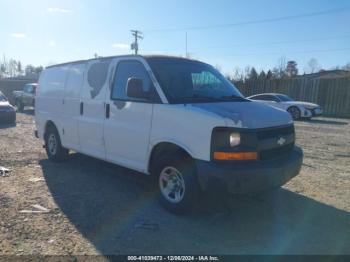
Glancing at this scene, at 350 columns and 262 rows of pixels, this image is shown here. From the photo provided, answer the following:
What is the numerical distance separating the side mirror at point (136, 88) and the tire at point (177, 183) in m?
0.95

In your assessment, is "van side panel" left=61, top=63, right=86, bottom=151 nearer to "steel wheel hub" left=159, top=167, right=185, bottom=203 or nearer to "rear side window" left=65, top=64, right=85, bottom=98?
"rear side window" left=65, top=64, right=85, bottom=98

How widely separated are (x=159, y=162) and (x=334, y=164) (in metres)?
4.80

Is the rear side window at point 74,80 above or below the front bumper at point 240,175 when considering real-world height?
above

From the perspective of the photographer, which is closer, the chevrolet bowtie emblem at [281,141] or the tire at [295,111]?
the chevrolet bowtie emblem at [281,141]

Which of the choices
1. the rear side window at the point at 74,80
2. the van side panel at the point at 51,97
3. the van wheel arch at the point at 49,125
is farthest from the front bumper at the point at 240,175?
the van wheel arch at the point at 49,125

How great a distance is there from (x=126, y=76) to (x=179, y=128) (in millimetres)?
1544

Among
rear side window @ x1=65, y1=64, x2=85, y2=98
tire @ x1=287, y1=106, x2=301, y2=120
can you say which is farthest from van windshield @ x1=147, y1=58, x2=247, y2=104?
tire @ x1=287, y1=106, x2=301, y2=120

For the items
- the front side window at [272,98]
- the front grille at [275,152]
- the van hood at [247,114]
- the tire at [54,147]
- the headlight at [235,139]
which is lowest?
the tire at [54,147]

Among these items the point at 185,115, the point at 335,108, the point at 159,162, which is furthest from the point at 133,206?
the point at 335,108

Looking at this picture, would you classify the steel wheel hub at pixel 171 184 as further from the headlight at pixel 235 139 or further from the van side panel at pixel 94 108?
the van side panel at pixel 94 108

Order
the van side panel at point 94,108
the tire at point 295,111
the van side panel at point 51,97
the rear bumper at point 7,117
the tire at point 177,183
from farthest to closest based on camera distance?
the tire at point 295,111 < the rear bumper at point 7,117 < the van side panel at point 51,97 < the van side panel at point 94,108 < the tire at point 177,183

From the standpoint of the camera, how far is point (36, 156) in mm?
8578

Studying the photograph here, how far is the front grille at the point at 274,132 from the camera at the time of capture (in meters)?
4.39

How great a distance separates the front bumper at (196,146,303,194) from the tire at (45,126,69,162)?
170 inches
